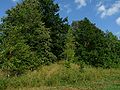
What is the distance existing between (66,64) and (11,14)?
13075 mm

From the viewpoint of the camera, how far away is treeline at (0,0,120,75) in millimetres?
38688

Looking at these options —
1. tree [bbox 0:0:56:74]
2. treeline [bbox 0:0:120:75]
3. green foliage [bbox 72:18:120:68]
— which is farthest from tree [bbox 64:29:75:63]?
green foliage [bbox 72:18:120:68]

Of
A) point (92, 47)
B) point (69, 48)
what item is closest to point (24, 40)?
point (69, 48)

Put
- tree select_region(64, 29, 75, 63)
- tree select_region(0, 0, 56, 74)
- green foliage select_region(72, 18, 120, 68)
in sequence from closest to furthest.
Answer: tree select_region(0, 0, 56, 74) → tree select_region(64, 29, 75, 63) → green foliage select_region(72, 18, 120, 68)

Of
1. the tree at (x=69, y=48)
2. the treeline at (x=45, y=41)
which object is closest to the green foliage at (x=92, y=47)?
the treeline at (x=45, y=41)

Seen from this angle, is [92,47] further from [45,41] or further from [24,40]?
[24,40]

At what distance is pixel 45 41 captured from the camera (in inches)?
2068

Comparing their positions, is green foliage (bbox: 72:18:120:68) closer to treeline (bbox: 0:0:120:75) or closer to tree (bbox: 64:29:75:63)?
treeline (bbox: 0:0:120:75)

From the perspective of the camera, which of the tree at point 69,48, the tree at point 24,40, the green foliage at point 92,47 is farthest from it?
the green foliage at point 92,47

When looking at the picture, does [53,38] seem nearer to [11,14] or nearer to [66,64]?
[66,64]

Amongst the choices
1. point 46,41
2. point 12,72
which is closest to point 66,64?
point 46,41

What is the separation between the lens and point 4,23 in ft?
139

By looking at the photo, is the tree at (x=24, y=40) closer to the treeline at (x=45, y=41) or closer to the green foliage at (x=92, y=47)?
the treeline at (x=45, y=41)

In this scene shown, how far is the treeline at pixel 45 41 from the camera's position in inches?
1523
